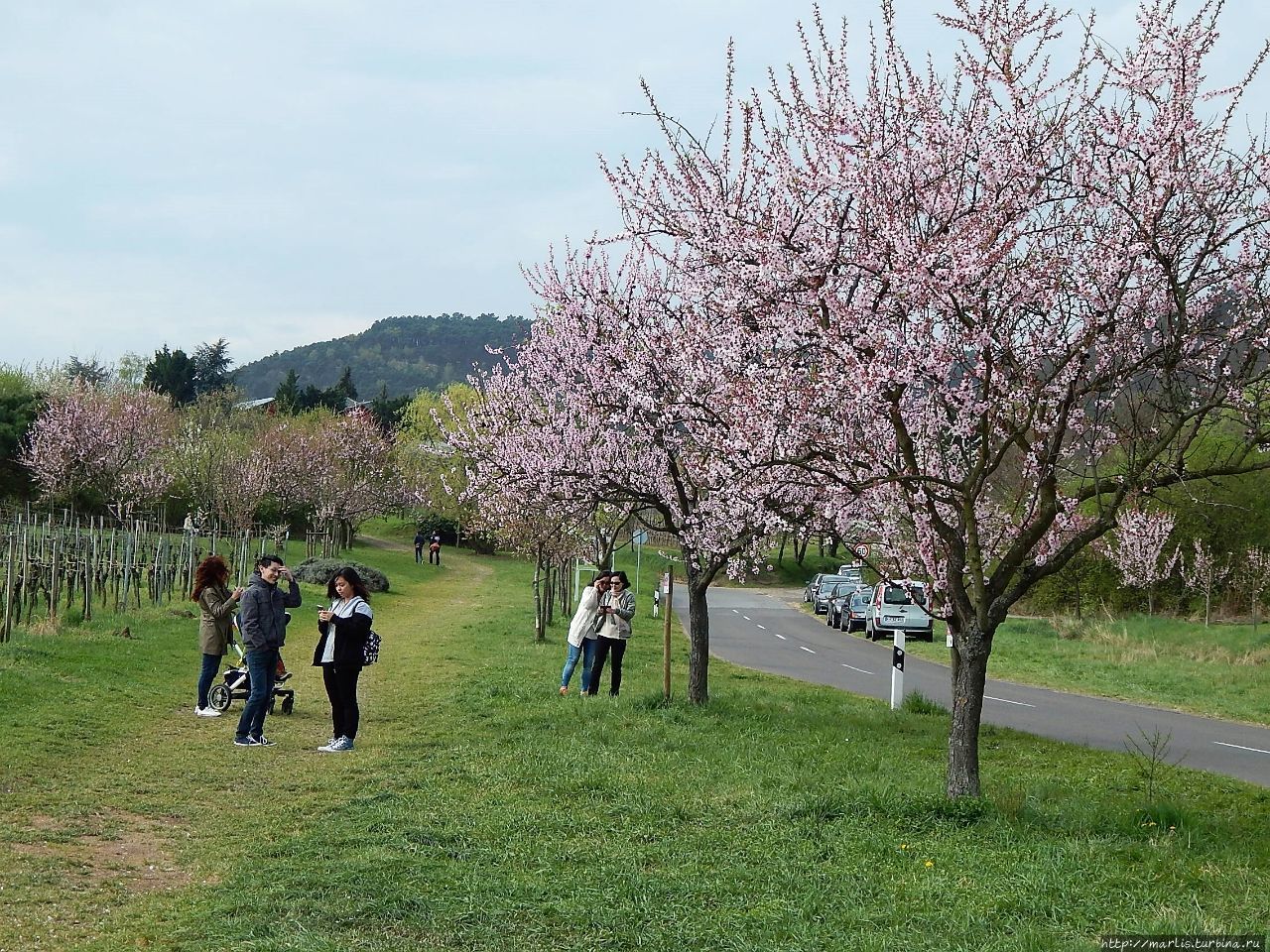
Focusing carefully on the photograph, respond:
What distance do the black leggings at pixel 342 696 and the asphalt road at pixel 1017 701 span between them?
7.97 meters

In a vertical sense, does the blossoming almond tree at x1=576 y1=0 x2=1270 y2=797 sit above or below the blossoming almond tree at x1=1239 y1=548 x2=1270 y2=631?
above

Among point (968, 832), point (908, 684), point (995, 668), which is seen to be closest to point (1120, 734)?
point (908, 684)

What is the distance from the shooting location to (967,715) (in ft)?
29.3

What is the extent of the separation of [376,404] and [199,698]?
318ft

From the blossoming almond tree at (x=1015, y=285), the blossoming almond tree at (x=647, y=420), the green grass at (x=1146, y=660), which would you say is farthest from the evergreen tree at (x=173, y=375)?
the blossoming almond tree at (x=1015, y=285)

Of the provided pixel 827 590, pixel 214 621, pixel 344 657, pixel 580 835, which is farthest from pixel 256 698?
pixel 827 590

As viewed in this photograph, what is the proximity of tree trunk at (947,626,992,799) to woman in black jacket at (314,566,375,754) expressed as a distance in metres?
5.26

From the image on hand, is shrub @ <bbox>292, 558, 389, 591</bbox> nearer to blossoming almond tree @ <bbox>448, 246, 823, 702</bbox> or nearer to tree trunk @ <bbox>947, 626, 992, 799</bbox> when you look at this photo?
blossoming almond tree @ <bbox>448, 246, 823, 702</bbox>

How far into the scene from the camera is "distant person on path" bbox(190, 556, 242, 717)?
43.4 ft

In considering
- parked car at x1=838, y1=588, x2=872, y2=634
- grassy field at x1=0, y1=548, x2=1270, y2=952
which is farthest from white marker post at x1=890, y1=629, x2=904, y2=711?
parked car at x1=838, y1=588, x2=872, y2=634

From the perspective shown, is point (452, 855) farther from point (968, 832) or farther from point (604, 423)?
point (604, 423)

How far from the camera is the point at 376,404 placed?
108 meters

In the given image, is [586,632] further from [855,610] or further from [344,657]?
[855,610]

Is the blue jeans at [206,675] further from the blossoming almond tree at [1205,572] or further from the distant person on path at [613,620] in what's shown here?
the blossoming almond tree at [1205,572]
